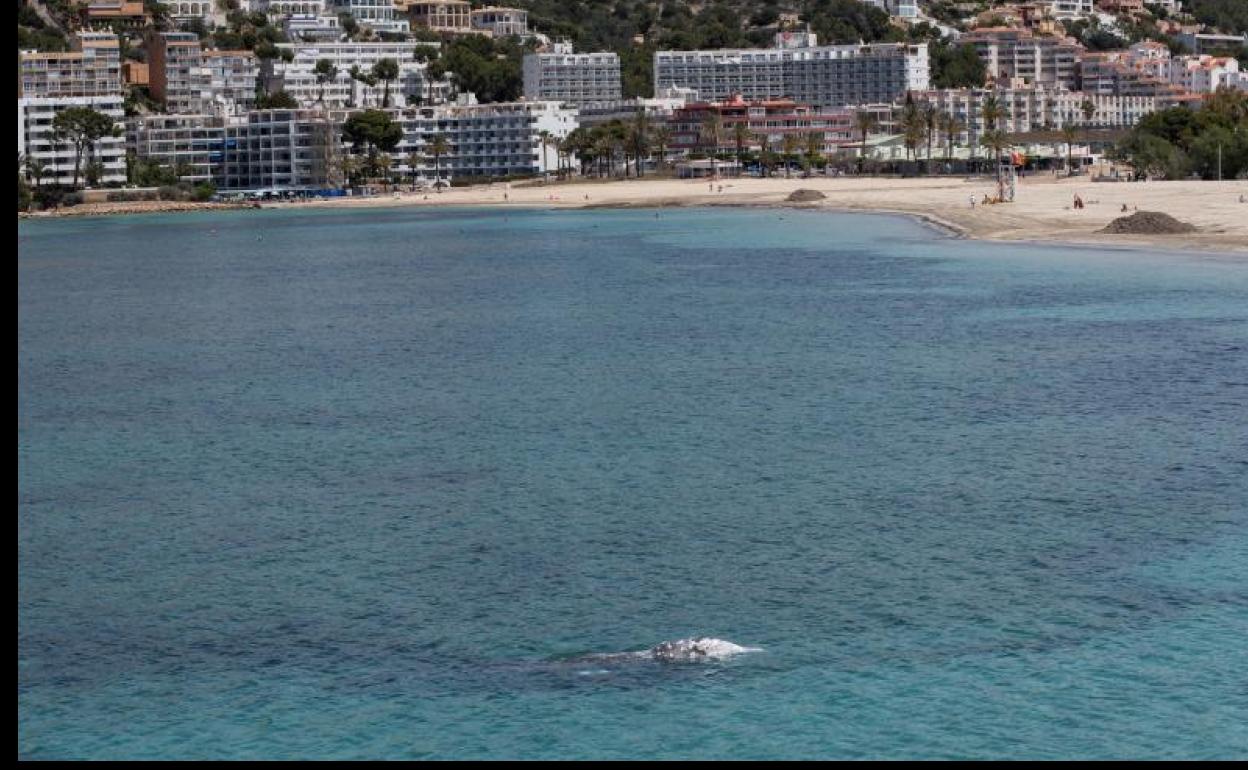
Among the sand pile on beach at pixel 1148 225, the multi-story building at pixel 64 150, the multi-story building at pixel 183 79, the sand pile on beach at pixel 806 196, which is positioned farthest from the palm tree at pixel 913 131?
the sand pile on beach at pixel 1148 225

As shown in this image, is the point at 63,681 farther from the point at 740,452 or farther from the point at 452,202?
the point at 452,202

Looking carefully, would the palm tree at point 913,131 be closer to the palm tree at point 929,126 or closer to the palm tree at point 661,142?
the palm tree at point 929,126

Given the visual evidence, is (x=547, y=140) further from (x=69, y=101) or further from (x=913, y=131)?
(x=69, y=101)

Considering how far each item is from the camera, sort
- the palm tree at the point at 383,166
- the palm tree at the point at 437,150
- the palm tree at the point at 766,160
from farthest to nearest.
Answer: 1. the palm tree at the point at 766,160
2. the palm tree at the point at 437,150
3. the palm tree at the point at 383,166

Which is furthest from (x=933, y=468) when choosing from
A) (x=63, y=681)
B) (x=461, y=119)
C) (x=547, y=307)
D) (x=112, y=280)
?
(x=461, y=119)

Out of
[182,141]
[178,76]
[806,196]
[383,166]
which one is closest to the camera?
[806,196]

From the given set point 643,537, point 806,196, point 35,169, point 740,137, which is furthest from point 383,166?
point 643,537

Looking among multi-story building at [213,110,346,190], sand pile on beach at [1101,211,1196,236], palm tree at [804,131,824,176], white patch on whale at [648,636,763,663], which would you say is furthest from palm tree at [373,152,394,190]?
white patch on whale at [648,636,763,663]
